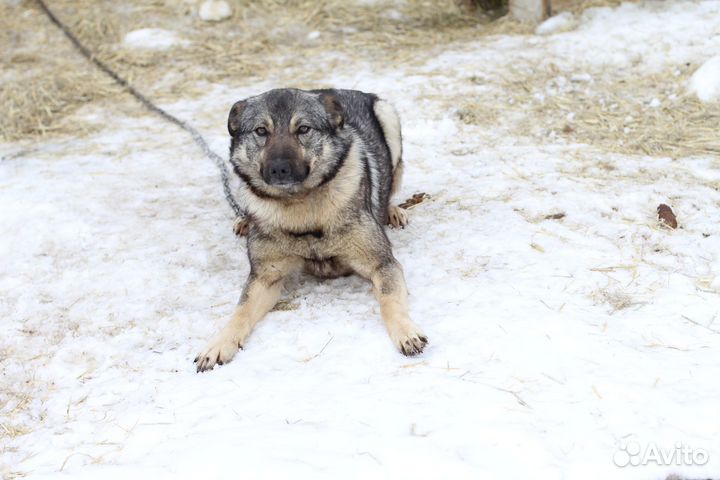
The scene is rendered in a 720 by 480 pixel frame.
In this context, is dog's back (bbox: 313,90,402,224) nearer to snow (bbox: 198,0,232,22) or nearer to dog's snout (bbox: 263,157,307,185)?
dog's snout (bbox: 263,157,307,185)

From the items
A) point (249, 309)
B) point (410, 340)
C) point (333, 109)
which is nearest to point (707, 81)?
point (333, 109)

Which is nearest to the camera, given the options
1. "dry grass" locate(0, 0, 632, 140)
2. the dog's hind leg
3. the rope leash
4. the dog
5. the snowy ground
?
the snowy ground

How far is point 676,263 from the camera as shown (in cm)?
368

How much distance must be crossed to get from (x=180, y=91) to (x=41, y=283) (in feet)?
11.9

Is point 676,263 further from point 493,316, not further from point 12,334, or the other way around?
point 12,334

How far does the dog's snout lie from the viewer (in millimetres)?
3393

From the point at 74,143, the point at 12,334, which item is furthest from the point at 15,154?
the point at 12,334

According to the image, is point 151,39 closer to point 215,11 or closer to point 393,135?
point 215,11

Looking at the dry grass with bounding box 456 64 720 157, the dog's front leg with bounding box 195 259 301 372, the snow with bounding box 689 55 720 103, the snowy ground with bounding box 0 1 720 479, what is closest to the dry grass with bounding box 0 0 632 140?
the dry grass with bounding box 456 64 720 157

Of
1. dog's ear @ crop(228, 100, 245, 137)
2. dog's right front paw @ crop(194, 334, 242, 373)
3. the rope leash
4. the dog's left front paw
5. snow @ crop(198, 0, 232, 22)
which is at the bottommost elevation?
the rope leash

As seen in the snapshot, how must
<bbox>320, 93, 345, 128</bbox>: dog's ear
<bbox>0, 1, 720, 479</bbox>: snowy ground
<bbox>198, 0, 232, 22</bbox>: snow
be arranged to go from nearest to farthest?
<bbox>0, 1, 720, 479</bbox>: snowy ground < <bbox>320, 93, 345, 128</bbox>: dog's ear < <bbox>198, 0, 232, 22</bbox>: snow

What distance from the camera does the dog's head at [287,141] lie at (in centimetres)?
347

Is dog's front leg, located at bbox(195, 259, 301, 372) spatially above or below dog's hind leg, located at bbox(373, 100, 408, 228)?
below

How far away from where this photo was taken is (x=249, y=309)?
137 inches
